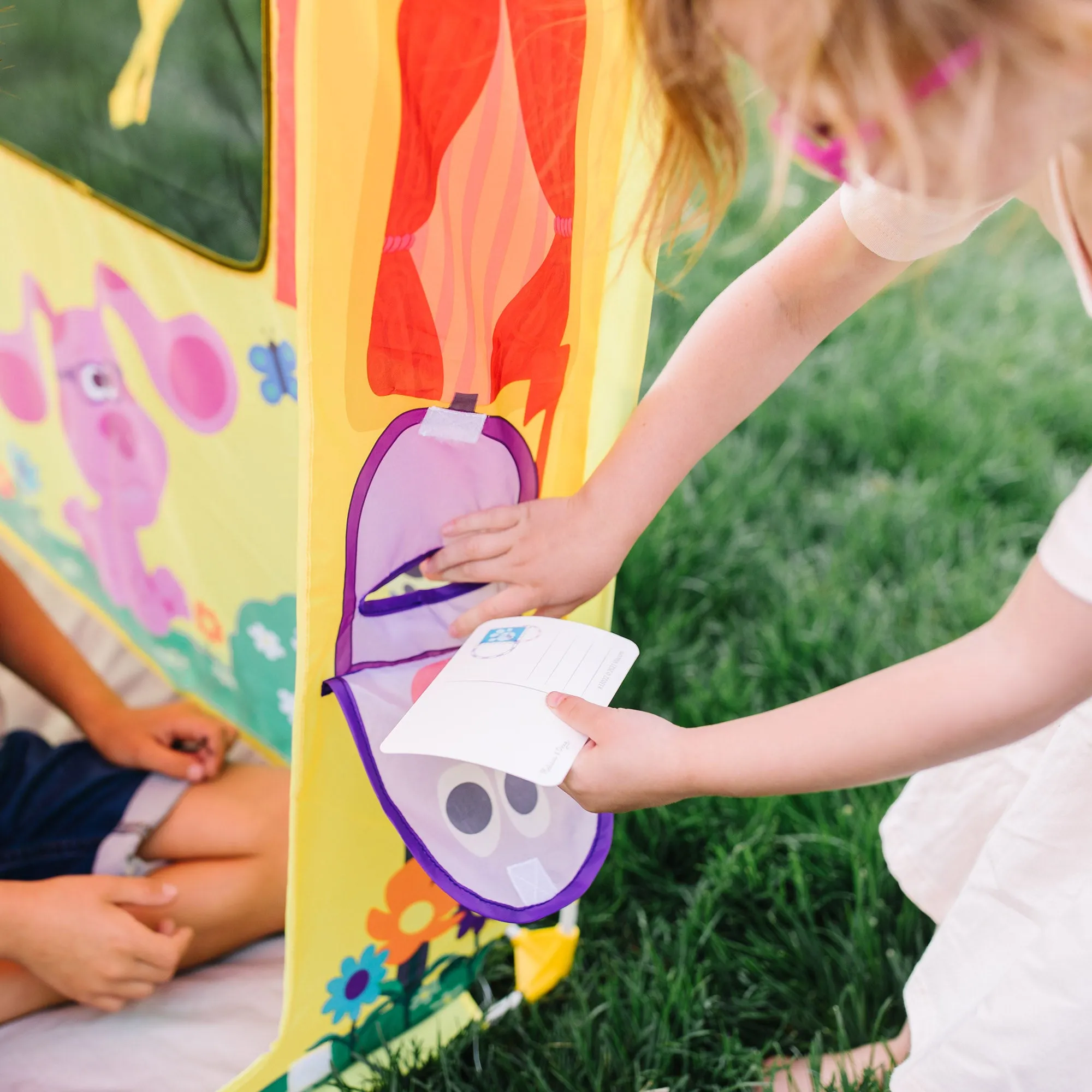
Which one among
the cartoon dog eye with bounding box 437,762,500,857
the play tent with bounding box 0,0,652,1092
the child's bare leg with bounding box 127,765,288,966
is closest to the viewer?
the play tent with bounding box 0,0,652,1092

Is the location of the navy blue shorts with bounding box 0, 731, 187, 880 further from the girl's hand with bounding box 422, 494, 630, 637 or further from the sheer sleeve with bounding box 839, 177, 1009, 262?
the sheer sleeve with bounding box 839, 177, 1009, 262

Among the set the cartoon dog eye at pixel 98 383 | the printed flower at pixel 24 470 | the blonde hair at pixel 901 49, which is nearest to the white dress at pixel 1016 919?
the blonde hair at pixel 901 49

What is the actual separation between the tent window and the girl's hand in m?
0.24

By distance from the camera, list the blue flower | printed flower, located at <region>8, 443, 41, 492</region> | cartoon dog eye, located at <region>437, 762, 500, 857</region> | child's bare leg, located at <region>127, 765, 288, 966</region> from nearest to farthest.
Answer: cartoon dog eye, located at <region>437, 762, 500, 857</region> < the blue flower < child's bare leg, located at <region>127, 765, 288, 966</region> < printed flower, located at <region>8, 443, 41, 492</region>

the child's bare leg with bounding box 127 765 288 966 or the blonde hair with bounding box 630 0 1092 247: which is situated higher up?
the blonde hair with bounding box 630 0 1092 247

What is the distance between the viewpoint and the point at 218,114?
73 centimetres

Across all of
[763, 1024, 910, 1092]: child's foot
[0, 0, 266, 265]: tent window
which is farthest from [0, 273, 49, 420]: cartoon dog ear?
[763, 1024, 910, 1092]: child's foot

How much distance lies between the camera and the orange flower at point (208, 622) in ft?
3.28

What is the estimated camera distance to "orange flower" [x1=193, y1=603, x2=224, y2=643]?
1.00m

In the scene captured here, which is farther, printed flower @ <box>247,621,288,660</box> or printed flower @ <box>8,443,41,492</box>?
printed flower @ <box>8,443,41,492</box>

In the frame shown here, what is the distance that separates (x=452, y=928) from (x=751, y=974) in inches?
10.3

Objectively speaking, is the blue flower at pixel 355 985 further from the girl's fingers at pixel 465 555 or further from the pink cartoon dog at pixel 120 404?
the pink cartoon dog at pixel 120 404

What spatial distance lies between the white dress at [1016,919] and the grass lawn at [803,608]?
0.06 metres

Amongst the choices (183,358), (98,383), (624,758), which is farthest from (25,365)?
(624,758)
